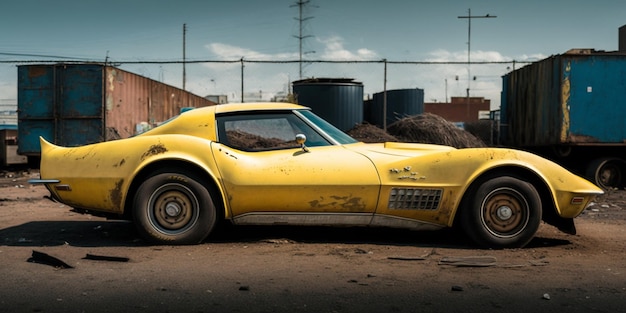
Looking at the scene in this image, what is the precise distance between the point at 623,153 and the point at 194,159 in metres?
9.90

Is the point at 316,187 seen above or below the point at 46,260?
above

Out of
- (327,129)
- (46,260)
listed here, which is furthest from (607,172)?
(46,260)

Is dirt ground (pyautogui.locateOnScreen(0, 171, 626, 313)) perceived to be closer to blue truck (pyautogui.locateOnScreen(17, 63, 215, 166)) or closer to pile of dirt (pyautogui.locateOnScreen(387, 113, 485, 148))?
pile of dirt (pyautogui.locateOnScreen(387, 113, 485, 148))

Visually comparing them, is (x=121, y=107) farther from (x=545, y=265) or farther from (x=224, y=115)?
(x=545, y=265)

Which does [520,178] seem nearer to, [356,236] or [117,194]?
[356,236]

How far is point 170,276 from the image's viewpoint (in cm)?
387

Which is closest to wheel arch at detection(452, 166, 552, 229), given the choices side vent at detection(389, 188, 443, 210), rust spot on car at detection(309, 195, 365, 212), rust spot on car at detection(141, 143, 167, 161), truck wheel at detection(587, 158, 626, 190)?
side vent at detection(389, 188, 443, 210)

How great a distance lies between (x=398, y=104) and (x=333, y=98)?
1809mm

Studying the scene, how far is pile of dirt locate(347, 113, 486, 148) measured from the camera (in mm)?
12734

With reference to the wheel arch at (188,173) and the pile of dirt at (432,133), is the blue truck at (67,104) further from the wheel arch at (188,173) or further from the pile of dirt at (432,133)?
the wheel arch at (188,173)

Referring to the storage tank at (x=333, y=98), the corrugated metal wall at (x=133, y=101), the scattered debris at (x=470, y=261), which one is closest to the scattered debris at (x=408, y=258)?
the scattered debris at (x=470, y=261)

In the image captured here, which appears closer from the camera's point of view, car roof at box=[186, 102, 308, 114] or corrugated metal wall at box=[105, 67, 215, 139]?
car roof at box=[186, 102, 308, 114]

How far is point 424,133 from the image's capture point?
42.3 ft

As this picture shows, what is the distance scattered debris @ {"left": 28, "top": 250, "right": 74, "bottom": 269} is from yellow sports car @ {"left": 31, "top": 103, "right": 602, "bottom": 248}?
0.75 meters
